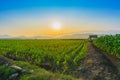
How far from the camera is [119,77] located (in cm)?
1272

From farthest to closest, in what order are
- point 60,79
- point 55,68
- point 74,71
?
point 55,68, point 74,71, point 60,79

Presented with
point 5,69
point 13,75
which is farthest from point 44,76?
point 5,69

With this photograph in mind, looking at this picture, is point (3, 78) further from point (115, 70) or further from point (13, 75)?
point (115, 70)

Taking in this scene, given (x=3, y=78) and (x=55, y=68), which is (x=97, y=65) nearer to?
(x=55, y=68)

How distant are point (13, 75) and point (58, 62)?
17.2ft

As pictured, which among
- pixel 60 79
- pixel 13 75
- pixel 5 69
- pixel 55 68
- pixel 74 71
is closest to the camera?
pixel 60 79

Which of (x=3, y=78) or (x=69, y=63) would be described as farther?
(x=69, y=63)

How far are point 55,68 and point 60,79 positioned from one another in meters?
4.66

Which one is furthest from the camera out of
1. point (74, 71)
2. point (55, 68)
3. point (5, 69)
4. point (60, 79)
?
point (55, 68)

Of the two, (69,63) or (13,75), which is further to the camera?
(69,63)

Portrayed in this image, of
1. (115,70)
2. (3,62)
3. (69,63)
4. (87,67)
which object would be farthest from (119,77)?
(3,62)

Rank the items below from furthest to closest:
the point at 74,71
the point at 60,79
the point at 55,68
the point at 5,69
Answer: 1. the point at 55,68
2. the point at 74,71
3. the point at 5,69
4. the point at 60,79

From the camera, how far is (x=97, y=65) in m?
16.6

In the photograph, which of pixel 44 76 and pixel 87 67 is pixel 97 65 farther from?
pixel 44 76
